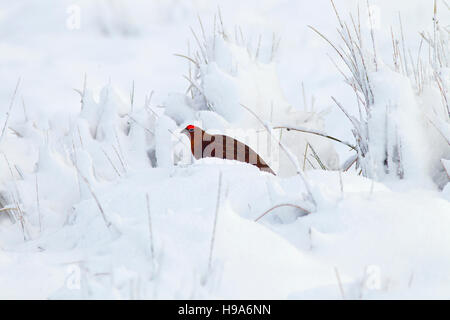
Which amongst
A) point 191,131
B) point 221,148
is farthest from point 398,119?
point 191,131

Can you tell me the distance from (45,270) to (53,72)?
6.49m

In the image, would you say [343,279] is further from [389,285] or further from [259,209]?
[259,209]

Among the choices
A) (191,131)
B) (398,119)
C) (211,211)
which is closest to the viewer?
(211,211)

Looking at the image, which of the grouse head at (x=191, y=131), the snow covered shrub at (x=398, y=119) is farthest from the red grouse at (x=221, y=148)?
the snow covered shrub at (x=398, y=119)

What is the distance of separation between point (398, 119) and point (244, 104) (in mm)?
871

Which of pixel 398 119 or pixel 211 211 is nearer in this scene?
pixel 211 211

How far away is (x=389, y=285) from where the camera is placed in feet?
3.92

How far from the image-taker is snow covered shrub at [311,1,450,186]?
6.49 feet

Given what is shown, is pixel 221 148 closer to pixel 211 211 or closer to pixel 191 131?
pixel 191 131

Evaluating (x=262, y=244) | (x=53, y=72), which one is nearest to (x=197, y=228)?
A: (x=262, y=244)

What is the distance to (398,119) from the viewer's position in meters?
1.98

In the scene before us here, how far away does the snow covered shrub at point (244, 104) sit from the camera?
2.66m

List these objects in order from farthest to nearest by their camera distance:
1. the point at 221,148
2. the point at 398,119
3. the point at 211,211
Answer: the point at 221,148, the point at 398,119, the point at 211,211

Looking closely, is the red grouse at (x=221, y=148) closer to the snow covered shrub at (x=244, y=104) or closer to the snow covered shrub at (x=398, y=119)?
the snow covered shrub at (x=244, y=104)
